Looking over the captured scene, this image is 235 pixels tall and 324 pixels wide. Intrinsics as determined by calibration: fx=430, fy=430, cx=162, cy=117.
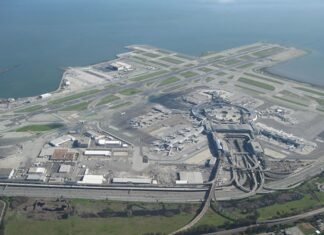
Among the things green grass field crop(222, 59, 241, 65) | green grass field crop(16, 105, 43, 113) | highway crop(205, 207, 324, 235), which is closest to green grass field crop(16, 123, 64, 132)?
green grass field crop(16, 105, 43, 113)

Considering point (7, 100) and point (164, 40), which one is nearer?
point (7, 100)

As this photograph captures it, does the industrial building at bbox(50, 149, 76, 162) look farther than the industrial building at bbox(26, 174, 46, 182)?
Yes

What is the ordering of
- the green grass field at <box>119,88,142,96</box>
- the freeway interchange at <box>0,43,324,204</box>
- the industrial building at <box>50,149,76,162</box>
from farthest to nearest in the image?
the green grass field at <box>119,88,142,96</box> → the industrial building at <box>50,149,76,162</box> → the freeway interchange at <box>0,43,324,204</box>

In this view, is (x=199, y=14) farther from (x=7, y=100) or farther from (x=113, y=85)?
(x=7, y=100)

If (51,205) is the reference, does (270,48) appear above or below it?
above

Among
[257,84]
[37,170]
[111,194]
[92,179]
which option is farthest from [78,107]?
[257,84]

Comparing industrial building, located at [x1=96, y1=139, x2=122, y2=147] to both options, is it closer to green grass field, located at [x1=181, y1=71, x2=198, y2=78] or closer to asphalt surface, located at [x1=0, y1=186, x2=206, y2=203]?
asphalt surface, located at [x1=0, y1=186, x2=206, y2=203]

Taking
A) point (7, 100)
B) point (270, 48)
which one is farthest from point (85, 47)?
point (270, 48)

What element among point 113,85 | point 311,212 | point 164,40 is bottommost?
point 311,212

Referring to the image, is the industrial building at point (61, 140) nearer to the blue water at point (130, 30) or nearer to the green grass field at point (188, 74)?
the blue water at point (130, 30)
